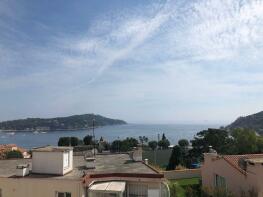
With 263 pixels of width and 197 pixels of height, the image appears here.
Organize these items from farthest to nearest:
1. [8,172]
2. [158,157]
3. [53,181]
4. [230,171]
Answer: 1. [158,157]
2. [230,171]
3. [8,172]
4. [53,181]

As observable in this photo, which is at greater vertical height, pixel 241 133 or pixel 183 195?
pixel 241 133

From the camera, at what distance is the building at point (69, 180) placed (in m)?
19.1

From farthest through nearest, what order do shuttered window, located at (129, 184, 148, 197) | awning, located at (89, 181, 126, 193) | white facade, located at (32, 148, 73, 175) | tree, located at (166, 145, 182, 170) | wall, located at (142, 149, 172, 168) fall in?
wall, located at (142, 149, 172, 168)
tree, located at (166, 145, 182, 170)
white facade, located at (32, 148, 73, 175)
shuttered window, located at (129, 184, 148, 197)
awning, located at (89, 181, 126, 193)

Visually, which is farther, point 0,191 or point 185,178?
point 185,178

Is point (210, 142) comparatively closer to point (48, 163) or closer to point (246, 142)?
point (246, 142)

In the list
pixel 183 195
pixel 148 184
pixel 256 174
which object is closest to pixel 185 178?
pixel 183 195

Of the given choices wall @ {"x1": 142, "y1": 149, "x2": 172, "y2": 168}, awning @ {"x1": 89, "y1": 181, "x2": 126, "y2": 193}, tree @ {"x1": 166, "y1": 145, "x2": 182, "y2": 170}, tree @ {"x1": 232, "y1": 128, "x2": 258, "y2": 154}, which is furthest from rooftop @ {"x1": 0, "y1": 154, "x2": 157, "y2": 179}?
wall @ {"x1": 142, "y1": 149, "x2": 172, "y2": 168}

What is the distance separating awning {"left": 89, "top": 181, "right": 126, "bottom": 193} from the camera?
61.1 feet

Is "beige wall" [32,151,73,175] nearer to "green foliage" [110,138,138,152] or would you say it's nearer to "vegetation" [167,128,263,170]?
"vegetation" [167,128,263,170]

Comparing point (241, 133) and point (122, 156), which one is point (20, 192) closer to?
point (122, 156)

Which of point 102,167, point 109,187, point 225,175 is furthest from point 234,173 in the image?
point 109,187

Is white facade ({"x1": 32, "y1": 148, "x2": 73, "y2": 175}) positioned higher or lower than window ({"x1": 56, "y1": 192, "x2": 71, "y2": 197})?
higher

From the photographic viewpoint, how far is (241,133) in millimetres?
46938

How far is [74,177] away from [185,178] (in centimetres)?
2091
